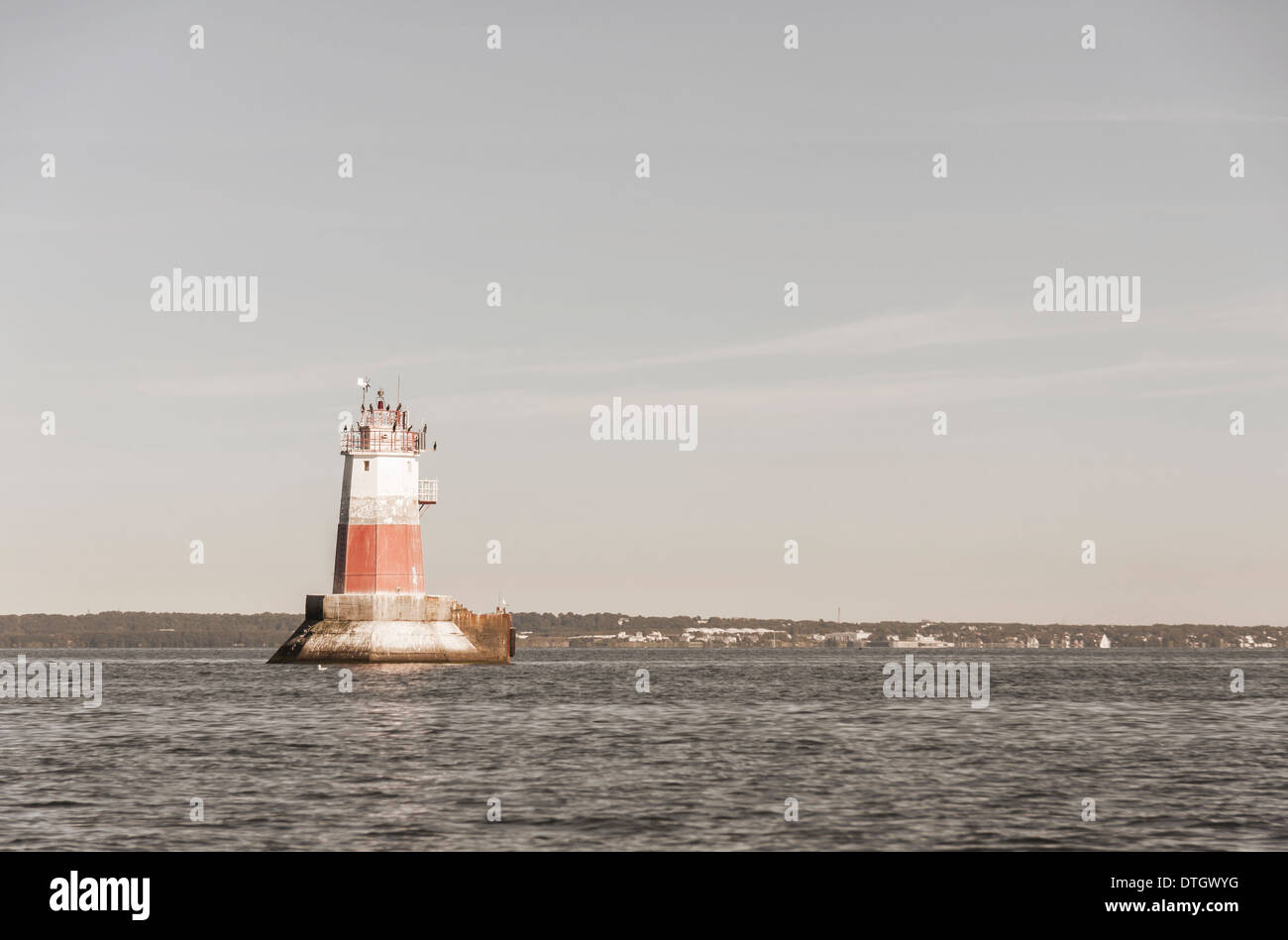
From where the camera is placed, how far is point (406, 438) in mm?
80625

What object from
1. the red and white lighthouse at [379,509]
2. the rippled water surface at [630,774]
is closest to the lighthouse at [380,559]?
the red and white lighthouse at [379,509]

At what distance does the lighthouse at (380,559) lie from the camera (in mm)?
79125

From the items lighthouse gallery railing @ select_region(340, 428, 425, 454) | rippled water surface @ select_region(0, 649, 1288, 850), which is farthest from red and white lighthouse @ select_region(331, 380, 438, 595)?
rippled water surface @ select_region(0, 649, 1288, 850)

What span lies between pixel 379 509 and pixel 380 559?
293cm

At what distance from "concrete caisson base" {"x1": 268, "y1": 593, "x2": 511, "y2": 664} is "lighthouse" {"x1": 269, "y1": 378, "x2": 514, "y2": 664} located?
2.3 inches

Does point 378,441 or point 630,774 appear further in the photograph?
point 378,441

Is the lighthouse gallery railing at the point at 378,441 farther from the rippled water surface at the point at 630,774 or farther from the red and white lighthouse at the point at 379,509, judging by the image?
the rippled water surface at the point at 630,774

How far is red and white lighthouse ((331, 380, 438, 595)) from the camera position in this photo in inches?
3115

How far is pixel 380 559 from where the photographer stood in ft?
260

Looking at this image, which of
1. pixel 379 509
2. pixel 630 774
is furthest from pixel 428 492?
pixel 630 774

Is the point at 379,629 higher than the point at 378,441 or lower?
lower

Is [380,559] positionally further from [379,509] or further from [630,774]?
[630,774]

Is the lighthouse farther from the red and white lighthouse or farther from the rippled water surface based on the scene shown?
the rippled water surface
